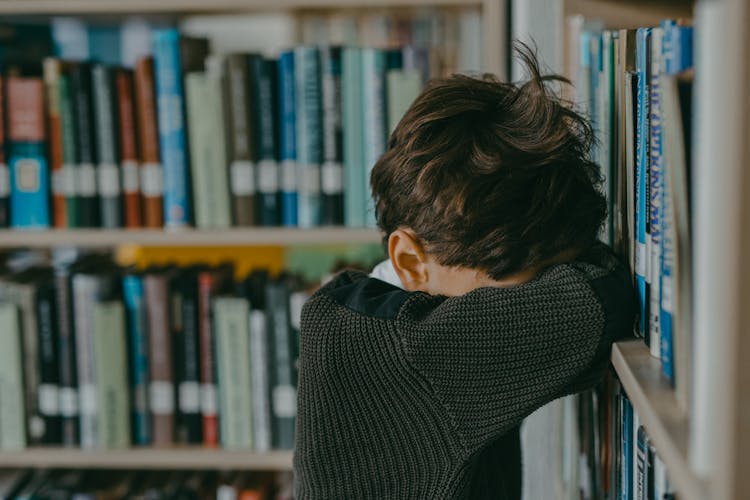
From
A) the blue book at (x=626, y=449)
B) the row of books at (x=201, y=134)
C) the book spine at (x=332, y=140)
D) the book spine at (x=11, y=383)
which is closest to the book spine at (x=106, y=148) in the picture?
the row of books at (x=201, y=134)

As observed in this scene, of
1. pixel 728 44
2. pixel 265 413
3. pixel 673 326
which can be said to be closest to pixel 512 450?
pixel 673 326

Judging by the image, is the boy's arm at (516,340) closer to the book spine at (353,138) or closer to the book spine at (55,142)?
the book spine at (353,138)

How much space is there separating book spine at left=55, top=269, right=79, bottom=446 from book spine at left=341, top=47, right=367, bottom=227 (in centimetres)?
52

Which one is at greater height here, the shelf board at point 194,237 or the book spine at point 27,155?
the book spine at point 27,155

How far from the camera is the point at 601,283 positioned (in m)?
0.69

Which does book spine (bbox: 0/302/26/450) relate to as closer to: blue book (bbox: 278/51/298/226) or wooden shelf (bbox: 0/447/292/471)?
wooden shelf (bbox: 0/447/292/471)

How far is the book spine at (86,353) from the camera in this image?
53.5 inches

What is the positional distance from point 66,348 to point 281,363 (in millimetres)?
389

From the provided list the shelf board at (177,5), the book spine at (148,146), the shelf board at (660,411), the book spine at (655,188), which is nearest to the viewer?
the shelf board at (660,411)

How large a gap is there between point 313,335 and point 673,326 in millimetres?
341

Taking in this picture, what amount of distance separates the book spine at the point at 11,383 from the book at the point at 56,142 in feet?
0.63

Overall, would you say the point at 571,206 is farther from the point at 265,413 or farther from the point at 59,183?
the point at 59,183

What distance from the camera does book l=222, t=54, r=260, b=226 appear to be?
1293mm

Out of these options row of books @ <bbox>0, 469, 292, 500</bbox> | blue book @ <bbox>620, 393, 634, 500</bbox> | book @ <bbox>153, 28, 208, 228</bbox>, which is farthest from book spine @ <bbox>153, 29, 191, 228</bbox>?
blue book @ <bbox>620, 393, 634, 500</bbox>
